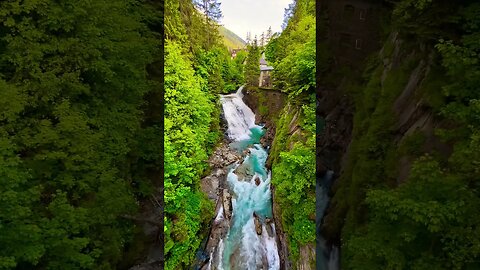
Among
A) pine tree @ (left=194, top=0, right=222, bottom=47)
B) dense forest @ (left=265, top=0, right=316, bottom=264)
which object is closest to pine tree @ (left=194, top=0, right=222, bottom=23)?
pine tree @ (left=194, top=0, right=222, bottom=47)

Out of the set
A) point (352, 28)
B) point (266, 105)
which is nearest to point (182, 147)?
point (352, 28)

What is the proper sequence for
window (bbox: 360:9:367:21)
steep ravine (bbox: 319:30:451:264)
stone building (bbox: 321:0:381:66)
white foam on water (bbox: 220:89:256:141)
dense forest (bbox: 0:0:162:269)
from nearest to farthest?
dense forest (bbox: 0:0:162:269), steep ravine (bbox: 319:30:451:264), stone building (bbox: 321:0:381:66), window (bbox: 360:9:367:21), white foam on water (bbox: 220:89:256:141)

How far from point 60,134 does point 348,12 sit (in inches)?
388

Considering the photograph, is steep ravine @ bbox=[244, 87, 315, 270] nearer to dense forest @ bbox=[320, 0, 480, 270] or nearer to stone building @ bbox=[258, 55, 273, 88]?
stone building @ bbox=[258, 55, 273, 88]

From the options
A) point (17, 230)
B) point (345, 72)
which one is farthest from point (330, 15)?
point (17, 230)

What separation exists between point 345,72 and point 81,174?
910 centimetres

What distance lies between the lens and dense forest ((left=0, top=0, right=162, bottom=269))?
5215 mm

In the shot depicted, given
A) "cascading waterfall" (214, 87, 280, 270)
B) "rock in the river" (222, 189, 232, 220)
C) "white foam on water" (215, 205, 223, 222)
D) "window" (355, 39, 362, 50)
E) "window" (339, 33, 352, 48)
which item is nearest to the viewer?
"window" (355, 39, 362, 50)

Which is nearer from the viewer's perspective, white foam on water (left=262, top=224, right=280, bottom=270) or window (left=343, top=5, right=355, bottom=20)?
window (left=343, top=5, right=355, bottom=20)

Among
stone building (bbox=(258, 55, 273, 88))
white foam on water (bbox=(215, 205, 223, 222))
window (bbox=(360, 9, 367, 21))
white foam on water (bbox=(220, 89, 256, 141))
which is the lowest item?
white foam on water (bbox=(215, 205, 223, 222))

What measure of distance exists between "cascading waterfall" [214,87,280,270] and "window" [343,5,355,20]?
785 cm

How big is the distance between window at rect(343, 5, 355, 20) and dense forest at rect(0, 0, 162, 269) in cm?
758

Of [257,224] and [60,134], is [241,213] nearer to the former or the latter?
[257,224]

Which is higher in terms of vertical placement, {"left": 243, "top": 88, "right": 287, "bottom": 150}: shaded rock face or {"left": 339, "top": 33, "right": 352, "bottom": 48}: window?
{"left": 339, "top": 33, "right": 352, "bottom": 48}: window
